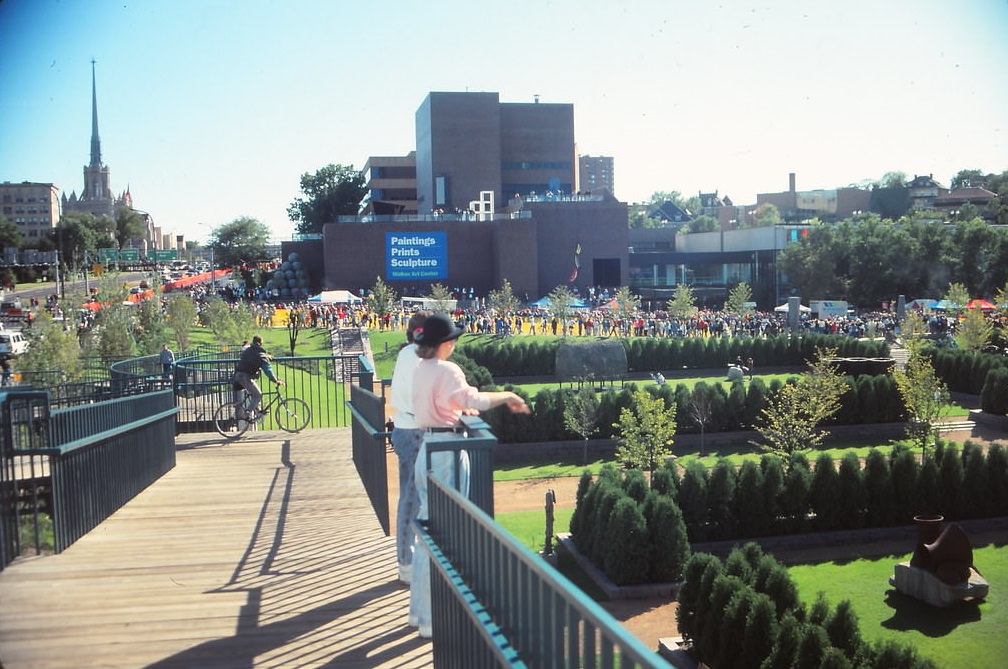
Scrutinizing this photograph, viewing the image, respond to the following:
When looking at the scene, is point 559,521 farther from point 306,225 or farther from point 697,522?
point 306,225

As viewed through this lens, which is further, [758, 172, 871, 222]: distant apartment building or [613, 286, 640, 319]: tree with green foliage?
[758, 172, 871, 222]: distant apartment building

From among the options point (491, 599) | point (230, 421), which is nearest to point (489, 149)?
point (230, 421)

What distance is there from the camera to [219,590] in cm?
623

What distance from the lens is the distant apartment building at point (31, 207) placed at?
413ft

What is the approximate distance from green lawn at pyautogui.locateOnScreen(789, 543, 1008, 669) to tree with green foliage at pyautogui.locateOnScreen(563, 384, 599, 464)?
11119 mm

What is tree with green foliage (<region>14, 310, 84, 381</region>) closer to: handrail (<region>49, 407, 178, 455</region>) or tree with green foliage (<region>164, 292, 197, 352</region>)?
handrail (<region>49, 407, 178, 455</region>)

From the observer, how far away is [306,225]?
117062 millimetres

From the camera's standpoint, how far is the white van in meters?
39.2

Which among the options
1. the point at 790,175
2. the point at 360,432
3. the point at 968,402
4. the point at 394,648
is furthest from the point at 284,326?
the point at 790,175

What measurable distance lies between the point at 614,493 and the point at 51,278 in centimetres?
9543

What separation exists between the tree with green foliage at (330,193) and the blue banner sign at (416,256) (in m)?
38.5

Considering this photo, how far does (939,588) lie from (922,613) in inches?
20.6

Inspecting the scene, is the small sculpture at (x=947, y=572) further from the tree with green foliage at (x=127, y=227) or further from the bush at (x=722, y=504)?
the tree with green foliage at (x=127, y=227)

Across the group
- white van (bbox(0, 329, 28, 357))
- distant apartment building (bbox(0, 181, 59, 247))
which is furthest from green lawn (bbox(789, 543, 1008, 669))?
distant apartment building (bbox(0, 181, 59, 247))
